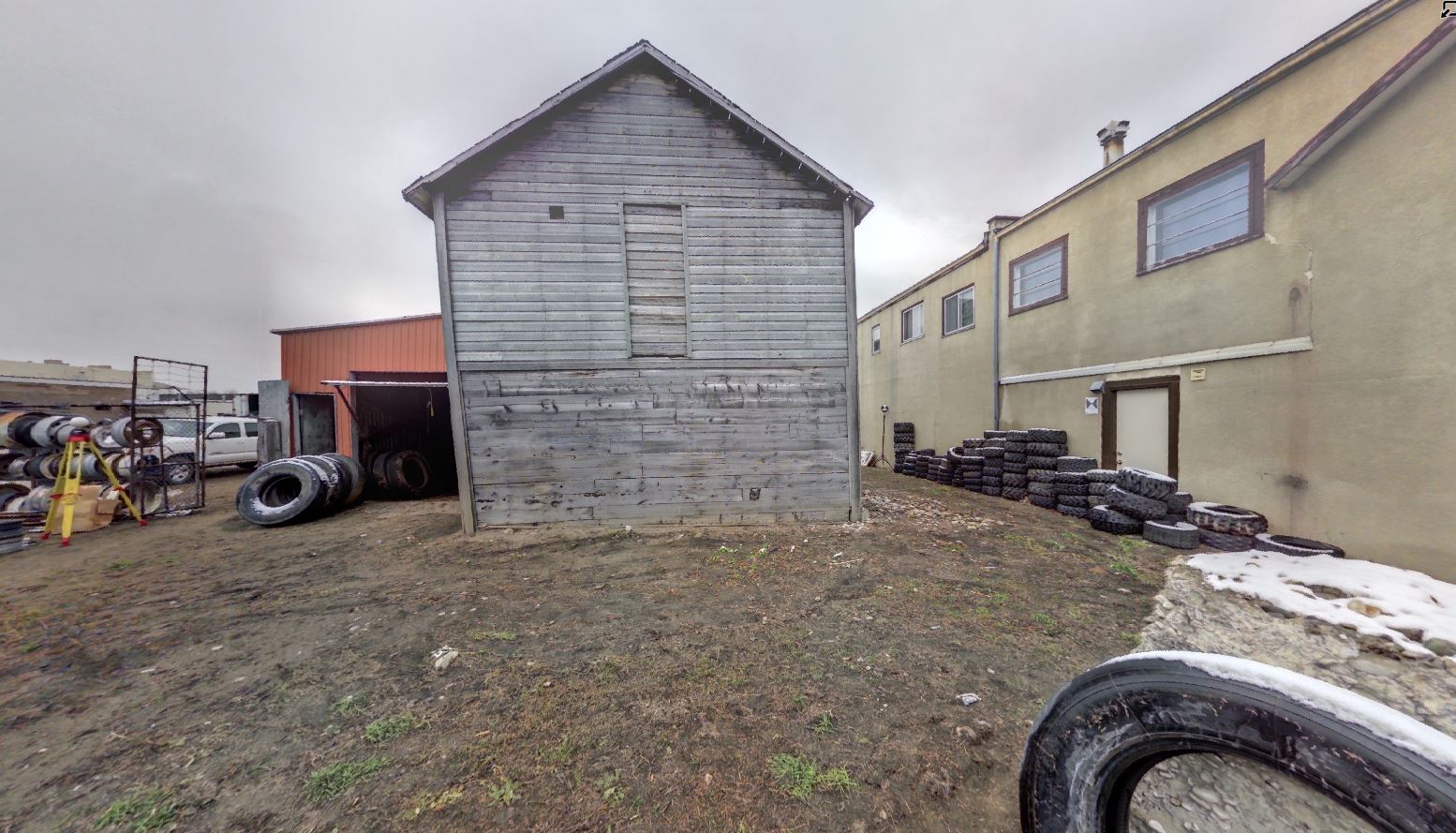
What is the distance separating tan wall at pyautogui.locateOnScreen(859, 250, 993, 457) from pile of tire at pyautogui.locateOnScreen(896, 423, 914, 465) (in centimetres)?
25

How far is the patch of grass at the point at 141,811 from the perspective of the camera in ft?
6.82

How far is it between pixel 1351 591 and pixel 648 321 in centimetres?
874

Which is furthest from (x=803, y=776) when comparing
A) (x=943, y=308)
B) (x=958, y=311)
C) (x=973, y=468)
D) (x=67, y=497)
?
(x=943, y=308)

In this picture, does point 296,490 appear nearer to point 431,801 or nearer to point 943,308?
point 431,801

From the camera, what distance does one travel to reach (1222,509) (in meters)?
6.27

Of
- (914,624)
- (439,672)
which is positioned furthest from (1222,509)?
(439,672)

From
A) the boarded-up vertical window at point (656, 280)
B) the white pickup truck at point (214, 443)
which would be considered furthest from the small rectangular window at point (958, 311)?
the white pickup truck at point (214, 443)

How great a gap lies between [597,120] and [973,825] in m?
9.18

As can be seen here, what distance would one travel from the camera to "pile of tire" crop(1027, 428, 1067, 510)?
869 cm

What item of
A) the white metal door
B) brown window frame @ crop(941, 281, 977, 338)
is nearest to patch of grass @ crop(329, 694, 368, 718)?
the white metal door

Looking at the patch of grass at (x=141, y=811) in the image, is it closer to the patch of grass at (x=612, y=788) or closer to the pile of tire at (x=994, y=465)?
the patch of grass at (x=612, y=788)

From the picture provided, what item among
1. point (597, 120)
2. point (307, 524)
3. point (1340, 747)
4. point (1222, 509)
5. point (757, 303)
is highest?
point (597, 120)

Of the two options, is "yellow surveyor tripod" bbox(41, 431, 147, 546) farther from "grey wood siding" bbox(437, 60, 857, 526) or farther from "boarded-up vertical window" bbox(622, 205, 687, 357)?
"boarded-up vertical window" bbox(622, 205, 687, 357)

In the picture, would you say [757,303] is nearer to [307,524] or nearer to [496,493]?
[496,493]
